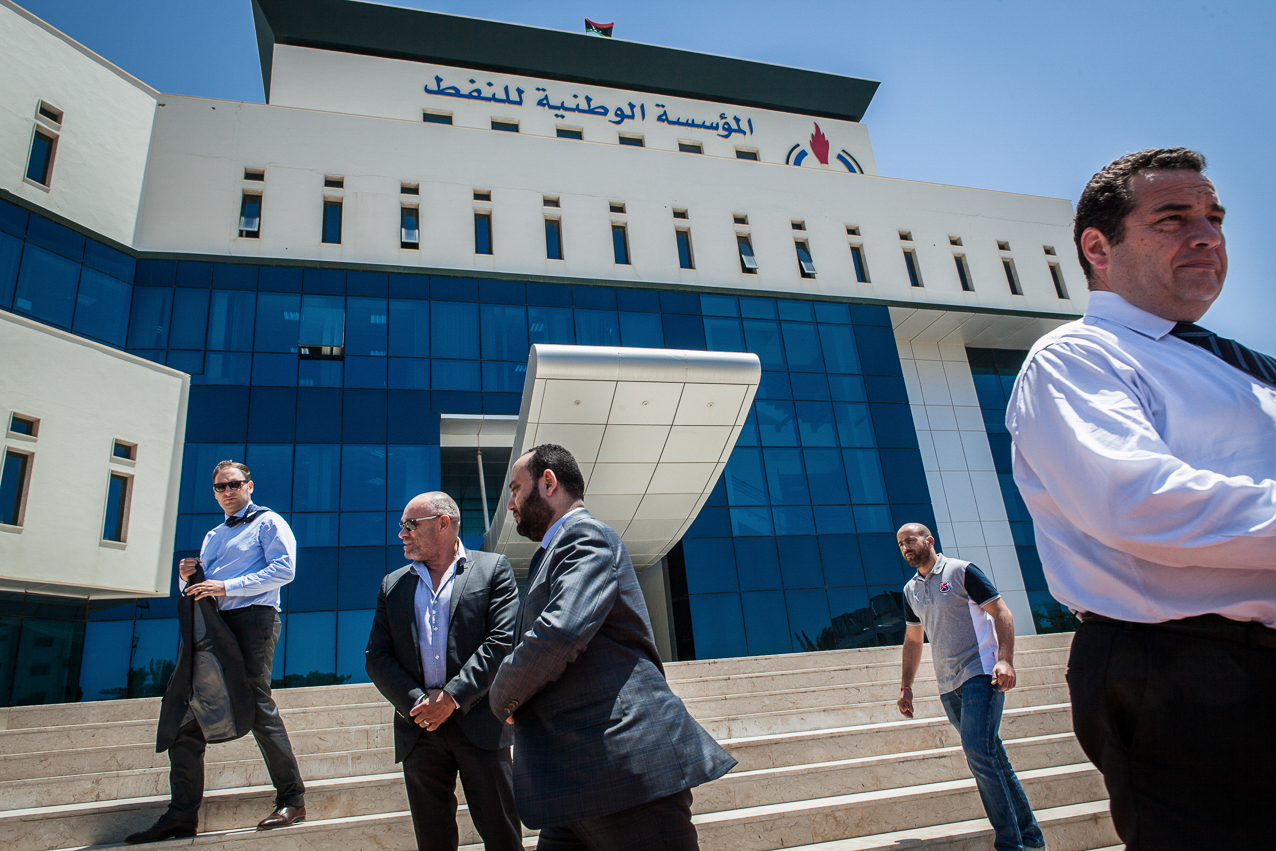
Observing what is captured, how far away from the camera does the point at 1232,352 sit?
1583mm

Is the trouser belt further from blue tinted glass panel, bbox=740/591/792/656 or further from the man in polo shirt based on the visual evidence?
blue tinted glass panel, bbox=740/591/792/656

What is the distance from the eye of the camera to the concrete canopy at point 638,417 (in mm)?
11727

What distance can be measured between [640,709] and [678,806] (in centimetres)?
30

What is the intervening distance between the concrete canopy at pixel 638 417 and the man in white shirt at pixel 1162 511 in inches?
397

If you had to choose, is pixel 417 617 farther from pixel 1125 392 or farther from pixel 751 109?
pixel 751 109

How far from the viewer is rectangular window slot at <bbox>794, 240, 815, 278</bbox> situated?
80.0ft

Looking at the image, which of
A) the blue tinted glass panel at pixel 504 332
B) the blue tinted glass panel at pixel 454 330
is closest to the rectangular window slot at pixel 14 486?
the blue tinted glass panel at pixel 454 330

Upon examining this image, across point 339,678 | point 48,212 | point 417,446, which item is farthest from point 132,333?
point 339,678

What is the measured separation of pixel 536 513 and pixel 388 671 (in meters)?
1.31

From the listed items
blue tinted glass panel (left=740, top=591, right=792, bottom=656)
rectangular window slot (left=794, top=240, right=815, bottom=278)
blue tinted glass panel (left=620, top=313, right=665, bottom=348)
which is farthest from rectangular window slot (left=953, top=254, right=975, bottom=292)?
blue tinted glass panel (left=740, top=591, right=792, bottom=656)

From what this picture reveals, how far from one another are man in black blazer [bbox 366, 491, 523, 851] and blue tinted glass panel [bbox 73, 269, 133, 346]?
1786 centimetres

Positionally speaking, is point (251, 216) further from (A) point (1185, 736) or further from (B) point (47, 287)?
(A) point (1185, 736)

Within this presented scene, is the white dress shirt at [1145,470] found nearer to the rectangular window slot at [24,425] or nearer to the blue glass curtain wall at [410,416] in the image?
the rectangular window slot at [24,425]

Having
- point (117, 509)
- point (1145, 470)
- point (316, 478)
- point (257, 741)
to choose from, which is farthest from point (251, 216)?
point (1145, 470)
